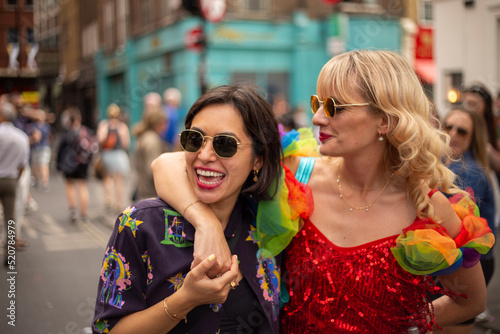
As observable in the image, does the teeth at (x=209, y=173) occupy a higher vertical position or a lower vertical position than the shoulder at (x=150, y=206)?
higher

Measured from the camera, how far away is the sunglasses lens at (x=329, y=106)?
6.45ft

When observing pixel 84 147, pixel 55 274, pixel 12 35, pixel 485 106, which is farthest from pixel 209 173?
pixel 84 147

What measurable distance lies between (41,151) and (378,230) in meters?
12.2

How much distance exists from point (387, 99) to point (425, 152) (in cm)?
27

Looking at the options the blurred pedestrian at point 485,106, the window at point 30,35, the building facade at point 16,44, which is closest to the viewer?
the building facade at point 16,44

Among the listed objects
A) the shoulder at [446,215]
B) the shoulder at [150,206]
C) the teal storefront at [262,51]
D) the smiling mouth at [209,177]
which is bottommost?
the shoulder at [446,215]

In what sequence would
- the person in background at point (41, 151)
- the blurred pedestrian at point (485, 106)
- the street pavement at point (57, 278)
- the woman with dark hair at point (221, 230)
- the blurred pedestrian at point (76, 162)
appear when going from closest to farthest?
1. the woman with dark hair at point (221, 230)
2. the street pavement at point (57, 278)
3. the blurred pedestrian at point (485, 106)
4. the blurred pedestrian at point (76, 162)
5. the person in background at point (41, 151)

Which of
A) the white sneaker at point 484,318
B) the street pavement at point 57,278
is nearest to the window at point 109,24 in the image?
the street pavement at point 57,278

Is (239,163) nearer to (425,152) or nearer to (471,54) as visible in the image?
(425,152)

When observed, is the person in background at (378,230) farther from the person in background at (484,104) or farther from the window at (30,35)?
the person in background at (484,104)

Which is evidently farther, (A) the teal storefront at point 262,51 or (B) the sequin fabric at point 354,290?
(A) the teal storefront at point 262,51

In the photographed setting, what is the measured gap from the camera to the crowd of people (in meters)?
1.72

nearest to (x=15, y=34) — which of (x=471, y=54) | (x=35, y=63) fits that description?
(x=35, y=63)

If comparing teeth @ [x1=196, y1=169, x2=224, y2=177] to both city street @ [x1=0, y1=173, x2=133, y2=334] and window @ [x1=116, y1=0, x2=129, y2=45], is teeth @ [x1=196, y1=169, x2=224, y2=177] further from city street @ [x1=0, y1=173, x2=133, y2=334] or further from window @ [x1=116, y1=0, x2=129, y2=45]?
window @ [x1=116, y1=0, x2=129, y2=45]
